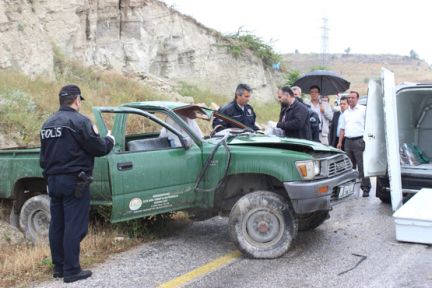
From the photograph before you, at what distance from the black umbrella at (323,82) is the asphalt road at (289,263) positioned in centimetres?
407

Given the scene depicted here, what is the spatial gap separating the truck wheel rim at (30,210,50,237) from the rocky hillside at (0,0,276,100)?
8.52 m

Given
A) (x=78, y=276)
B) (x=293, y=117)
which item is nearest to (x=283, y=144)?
(x=293, y=117)

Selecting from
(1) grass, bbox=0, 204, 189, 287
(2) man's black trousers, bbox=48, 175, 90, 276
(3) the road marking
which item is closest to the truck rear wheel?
(1) grass, bbox=0, 204, 189, 287

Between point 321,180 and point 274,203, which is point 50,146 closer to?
point 274,203

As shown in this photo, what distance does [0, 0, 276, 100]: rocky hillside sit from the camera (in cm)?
1454

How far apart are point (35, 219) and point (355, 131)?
18.2 ft

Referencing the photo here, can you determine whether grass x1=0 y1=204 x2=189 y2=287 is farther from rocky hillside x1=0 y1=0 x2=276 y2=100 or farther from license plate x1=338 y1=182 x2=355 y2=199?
rocky hillside x1=0 y1=0 x2=276 y2=100

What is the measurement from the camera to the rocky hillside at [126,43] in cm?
1454

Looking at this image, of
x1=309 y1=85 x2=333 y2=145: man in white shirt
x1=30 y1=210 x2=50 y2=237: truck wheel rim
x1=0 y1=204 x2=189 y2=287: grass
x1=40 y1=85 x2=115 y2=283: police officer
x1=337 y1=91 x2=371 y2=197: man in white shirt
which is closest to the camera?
x1=40 y1=85 x2=115 y2=283: police officer

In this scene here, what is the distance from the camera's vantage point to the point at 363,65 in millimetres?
82625

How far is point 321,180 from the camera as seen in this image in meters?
5.45

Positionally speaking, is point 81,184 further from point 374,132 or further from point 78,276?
point 374,132

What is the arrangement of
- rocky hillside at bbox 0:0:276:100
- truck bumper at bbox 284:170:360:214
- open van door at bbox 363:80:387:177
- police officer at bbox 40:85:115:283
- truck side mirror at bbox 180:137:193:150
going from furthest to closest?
1. rocky hillside at bbox 0:0:276:100
2. open van door at bbox 363:80:387:177
3. truck side mirror at bbox 180:137:193:150
4. truck bumper at bbox 284:170:360:214
5. police officer at bbox 40:85:115:283

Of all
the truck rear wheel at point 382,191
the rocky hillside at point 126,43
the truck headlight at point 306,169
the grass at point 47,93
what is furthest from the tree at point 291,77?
the truck headlight at point 306,169
